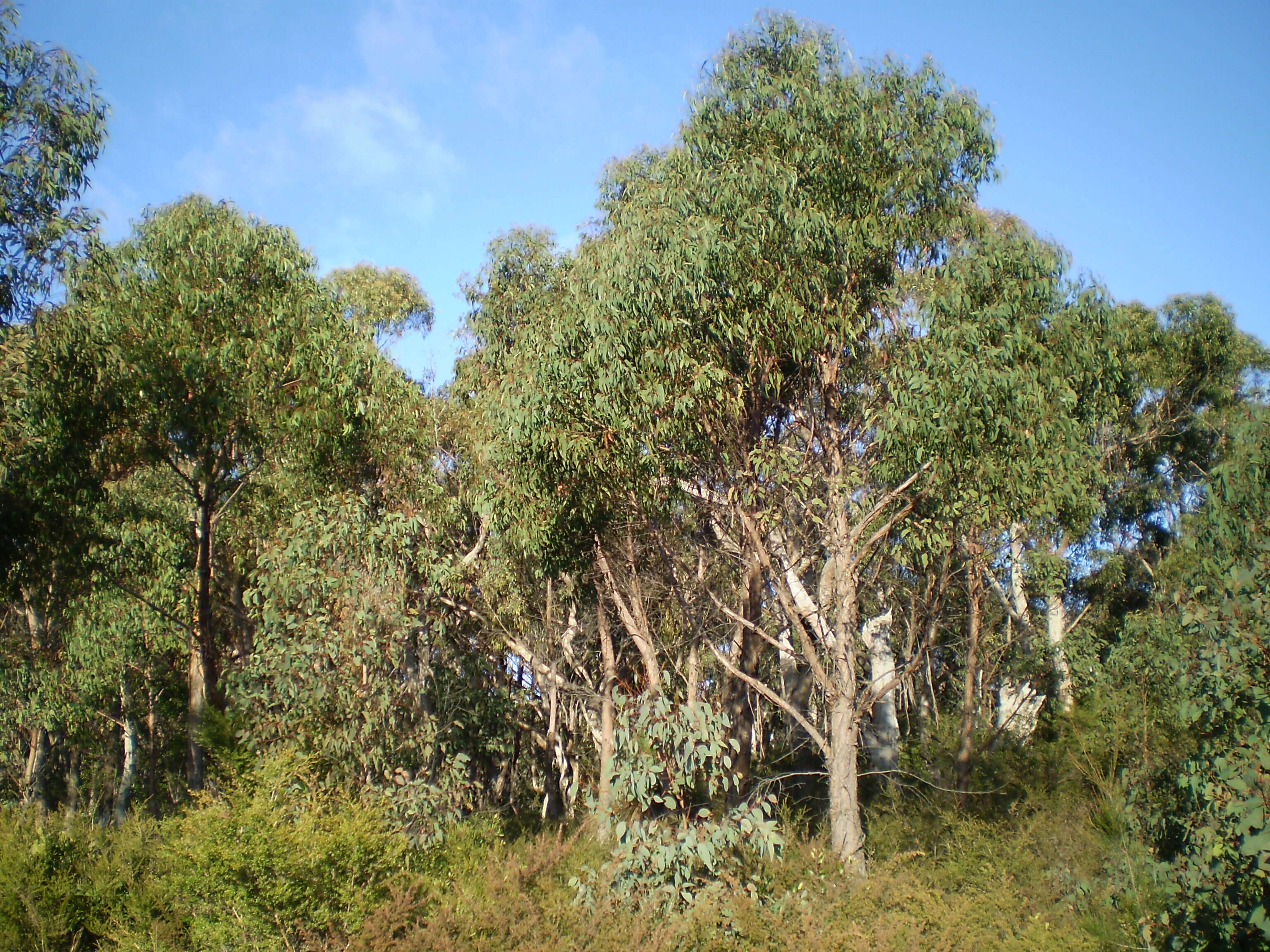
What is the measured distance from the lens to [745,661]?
1235 cm

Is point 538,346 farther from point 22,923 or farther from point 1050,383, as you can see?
point 22,923

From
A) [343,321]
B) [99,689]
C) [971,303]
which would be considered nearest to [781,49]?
[971,303]

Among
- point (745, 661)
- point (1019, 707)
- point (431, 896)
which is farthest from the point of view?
point (1019, 707)

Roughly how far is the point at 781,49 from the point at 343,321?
20.7ft

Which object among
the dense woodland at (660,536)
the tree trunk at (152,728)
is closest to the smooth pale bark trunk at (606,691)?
the dense woodland at (660,536)

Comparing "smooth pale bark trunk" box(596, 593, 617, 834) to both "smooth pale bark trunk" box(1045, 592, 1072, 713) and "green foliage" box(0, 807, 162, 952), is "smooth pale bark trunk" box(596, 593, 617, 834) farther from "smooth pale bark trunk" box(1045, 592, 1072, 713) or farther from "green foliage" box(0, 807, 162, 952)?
"smooth pale bark trunk" box(1045, 592, 1072, 713)

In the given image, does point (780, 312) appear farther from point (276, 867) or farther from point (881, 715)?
point (881, 715)

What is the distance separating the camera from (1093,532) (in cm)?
2005

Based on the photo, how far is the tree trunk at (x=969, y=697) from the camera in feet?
40.9

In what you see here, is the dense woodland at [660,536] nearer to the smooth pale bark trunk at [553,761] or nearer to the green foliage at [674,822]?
the green foliage at [674,822]

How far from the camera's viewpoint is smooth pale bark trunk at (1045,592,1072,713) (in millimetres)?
17578

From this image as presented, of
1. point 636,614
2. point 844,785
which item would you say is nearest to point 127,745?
point 636,614

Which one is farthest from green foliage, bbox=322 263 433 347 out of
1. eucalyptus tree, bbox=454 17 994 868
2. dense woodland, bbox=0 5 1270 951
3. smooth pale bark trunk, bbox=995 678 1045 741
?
smooth pale bark trunk, bbox=995 678 1045 741

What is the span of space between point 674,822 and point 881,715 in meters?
7.95
